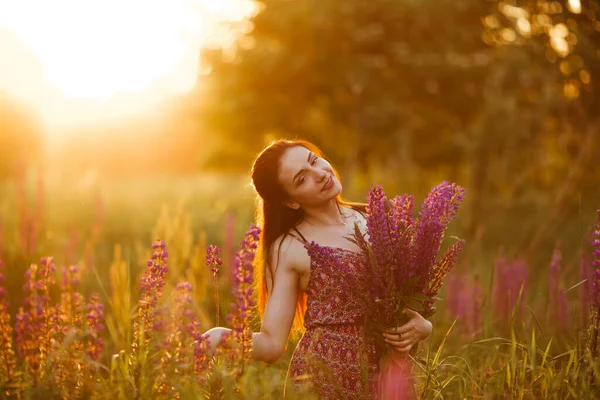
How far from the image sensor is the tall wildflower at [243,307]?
197 cm

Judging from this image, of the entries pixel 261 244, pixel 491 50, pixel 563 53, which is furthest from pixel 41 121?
pixel 261 244

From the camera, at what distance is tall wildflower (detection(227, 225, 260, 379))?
1974 millimetres

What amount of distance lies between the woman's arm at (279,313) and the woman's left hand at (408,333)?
1.39 feet

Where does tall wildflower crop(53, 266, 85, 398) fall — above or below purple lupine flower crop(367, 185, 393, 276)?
below

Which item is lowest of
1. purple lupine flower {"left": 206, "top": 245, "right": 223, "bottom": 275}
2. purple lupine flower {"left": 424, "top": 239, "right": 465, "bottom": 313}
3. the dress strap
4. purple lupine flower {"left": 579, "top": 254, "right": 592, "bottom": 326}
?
purple lupine flower {"left": 579, "top": 254, "right": 592, "bottom": 326}

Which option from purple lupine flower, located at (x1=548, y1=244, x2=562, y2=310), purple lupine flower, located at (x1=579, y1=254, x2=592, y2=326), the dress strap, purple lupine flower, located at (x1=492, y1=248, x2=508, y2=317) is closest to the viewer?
the dress strap

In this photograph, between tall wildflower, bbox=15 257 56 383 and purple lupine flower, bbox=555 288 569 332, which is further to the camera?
purple lupine flower, bbox=555 288 569 332

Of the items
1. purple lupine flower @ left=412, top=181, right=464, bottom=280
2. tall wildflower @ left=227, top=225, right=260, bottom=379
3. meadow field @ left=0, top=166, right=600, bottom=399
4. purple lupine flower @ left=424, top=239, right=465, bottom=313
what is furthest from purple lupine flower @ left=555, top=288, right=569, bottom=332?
tall wildflower @ left=227, top=225, right=260, bottom=379

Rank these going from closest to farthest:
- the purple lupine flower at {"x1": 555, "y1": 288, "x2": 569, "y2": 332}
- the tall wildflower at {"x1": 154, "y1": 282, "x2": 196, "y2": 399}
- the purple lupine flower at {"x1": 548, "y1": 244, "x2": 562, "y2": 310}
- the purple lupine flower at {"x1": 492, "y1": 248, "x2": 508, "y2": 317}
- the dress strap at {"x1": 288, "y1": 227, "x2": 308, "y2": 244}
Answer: the tall wildflower at {"x1": 154, "y1": 282, "x2": 196, "y2": 399} → the dress strap at {"x1": 288, "y1": 227, "x2": 308, "y2": 244} → the purple lupine flower at {"x1": 555, "y1": 288, "x2": 569, "y2": 332} → the purple lupine flower at {"x1": 548, "y1": 244, "x2": 562, "y2": 310} → the purple lupine flower at {"x1": 492, "y1": 248, "x2": 508, "y2": 317}

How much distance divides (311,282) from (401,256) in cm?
53


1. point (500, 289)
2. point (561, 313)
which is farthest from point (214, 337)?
point (500, 289)

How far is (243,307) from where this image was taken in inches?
77.0

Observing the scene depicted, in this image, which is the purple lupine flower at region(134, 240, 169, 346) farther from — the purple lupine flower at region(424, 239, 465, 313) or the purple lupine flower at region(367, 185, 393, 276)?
the purple lupine flower at region(424, 239, 465, 313)

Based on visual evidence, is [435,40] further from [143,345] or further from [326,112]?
[143,345]
